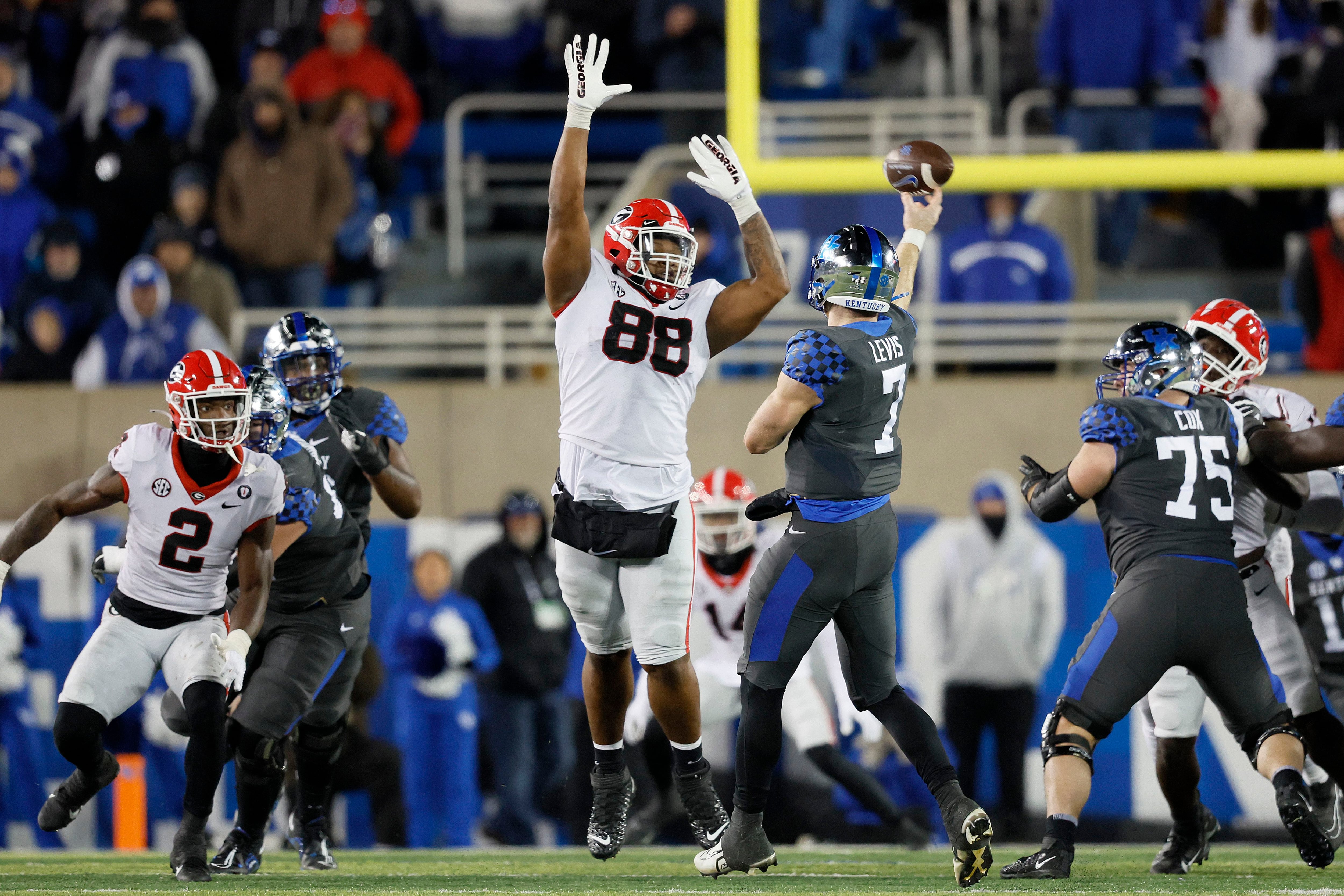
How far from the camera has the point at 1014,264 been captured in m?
10.0

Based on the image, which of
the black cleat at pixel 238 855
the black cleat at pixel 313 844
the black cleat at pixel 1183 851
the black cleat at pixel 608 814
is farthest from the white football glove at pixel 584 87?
the black cleat at pixel 1183 851

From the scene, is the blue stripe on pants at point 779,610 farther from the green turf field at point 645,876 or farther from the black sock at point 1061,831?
the black sock at point 1061,831

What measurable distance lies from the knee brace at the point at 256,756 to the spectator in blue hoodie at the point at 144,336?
158 inches

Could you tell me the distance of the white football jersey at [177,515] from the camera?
18.0ft

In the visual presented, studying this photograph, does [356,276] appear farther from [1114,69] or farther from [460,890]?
[460,890]

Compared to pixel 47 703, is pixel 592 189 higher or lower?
higher

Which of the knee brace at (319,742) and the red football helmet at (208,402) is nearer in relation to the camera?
the red football helmet at (208,402)

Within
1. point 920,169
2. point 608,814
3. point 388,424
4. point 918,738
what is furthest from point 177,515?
point 920,169

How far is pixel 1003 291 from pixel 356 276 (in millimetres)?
4085

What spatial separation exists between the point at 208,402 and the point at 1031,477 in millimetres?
2720

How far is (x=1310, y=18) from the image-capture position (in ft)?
39.7

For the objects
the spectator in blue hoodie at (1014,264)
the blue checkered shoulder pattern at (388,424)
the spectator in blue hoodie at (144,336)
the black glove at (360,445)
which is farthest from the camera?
the spectator in blue hoodie at (1014,264)

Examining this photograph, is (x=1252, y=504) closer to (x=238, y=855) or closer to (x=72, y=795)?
(x=238, y=855)

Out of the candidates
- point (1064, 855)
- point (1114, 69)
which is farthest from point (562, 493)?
point (1114, 69)
